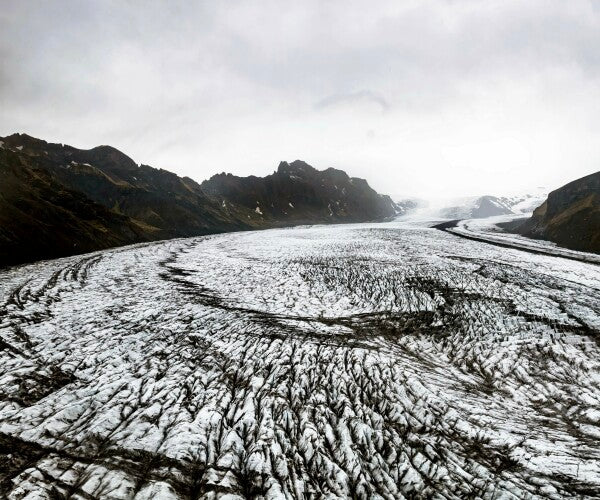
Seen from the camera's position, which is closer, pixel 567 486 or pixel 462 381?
pixel 567 486

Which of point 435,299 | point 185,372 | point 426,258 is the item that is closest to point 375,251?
point 426,258

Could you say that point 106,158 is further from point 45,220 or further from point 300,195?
point 300,195

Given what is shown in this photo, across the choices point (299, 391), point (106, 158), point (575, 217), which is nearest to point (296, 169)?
point (106, 158)

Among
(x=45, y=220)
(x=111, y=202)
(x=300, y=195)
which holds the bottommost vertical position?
(x=45, y=220)

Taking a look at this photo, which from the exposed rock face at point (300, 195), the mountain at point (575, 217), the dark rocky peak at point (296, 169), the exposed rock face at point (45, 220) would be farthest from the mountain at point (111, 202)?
the mountain at point (575, 217)

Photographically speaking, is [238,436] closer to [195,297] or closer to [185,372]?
[185,372]

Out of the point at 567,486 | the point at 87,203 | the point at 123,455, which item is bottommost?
the point at 567,486
